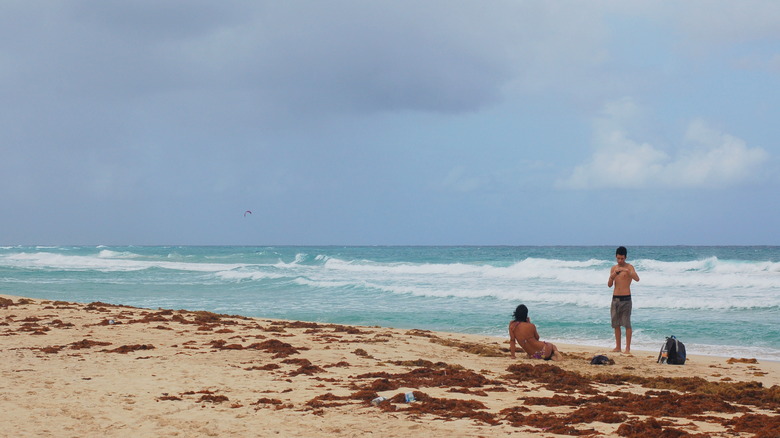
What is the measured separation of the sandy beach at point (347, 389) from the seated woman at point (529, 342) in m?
0.37

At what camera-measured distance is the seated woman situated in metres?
10.3

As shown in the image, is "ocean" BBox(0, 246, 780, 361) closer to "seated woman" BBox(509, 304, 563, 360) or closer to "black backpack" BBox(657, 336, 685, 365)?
"black backpack" BBox(657, 336, 685, 365)

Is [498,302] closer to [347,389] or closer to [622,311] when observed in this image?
[622,311]

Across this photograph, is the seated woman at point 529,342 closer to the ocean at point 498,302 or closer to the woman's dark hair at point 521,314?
the woman's dark hair at point 521,314

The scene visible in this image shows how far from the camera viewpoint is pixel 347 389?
7.43 meters

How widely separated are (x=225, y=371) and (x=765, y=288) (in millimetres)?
24166

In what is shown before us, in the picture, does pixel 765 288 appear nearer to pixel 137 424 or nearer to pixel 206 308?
pixel 206 308

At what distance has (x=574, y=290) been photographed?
85.5 feet

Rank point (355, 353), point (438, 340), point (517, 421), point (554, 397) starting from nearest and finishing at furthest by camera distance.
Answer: point (517, 421) < point (554, 397) < point (355, 353) < point (438, 340)

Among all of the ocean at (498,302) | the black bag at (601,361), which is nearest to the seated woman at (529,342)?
the black bag at (601,361)

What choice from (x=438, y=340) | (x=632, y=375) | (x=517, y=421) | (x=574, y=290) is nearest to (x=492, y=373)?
(x=632, y=375)

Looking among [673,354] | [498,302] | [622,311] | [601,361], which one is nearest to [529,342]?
[601,361]

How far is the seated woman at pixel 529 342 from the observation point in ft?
33.7

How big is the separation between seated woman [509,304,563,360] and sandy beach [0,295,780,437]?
37 cm
